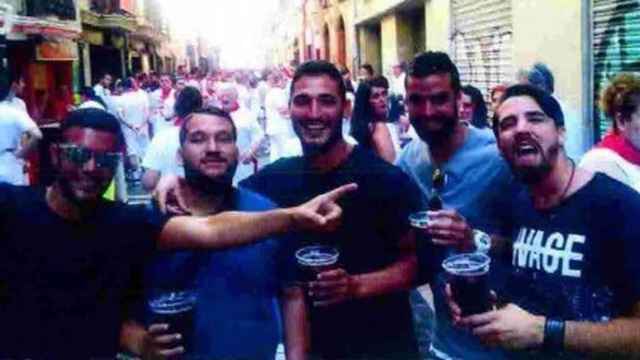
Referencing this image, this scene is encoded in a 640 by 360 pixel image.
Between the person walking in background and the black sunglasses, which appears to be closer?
the black sunglasses

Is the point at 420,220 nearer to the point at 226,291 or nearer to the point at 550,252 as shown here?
the point at 550,252

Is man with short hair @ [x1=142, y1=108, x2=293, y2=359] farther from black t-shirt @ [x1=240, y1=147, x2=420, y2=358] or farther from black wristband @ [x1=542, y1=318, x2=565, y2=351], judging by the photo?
black wristband @ [x1=542, y1=318, x2=565, y2=351]

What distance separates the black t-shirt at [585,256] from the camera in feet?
6.80

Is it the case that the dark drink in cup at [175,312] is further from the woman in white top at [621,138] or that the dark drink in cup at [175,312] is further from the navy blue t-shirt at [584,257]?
the woman in white top at [621,138]

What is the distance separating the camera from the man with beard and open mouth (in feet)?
6.81

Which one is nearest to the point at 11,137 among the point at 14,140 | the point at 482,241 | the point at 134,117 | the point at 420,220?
the point at 14,140

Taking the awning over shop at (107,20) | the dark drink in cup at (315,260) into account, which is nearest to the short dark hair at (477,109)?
the dark drink in cup at (315,260)

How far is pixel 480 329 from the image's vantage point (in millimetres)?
2068

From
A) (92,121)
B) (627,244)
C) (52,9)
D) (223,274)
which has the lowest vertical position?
(223,274)

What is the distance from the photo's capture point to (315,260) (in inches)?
96.1

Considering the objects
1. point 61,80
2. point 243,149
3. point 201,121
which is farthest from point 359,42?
point 201,121

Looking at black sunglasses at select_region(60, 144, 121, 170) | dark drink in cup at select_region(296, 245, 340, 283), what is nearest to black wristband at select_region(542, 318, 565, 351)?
dark drink in cup at select_region(296, 245, 340, 283)

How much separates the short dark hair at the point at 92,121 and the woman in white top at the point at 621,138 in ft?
6.19

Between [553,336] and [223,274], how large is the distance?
0.96 metres
